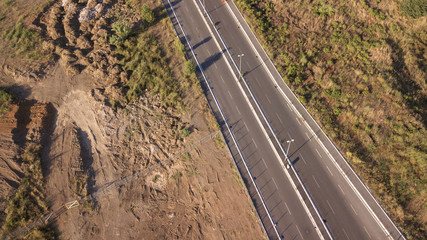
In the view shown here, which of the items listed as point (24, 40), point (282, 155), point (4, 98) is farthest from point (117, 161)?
point (24, 40)

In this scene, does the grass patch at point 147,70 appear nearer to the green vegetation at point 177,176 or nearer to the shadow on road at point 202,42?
the shadow on road at point 202,42

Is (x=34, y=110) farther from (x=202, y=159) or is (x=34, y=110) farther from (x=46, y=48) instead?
(x=202, y=159)

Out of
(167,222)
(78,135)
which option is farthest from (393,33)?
(78,135)

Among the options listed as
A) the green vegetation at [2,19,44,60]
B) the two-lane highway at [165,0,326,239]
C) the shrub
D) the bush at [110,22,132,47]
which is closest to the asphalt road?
the two-lane highway at [165,0,326,239]

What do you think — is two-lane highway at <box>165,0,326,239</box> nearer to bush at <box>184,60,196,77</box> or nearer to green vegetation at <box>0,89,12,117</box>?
bush at <box>184,60,196,77</box>

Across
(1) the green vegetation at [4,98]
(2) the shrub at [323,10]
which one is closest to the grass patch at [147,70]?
(1) the green vegetation at [4,98]
